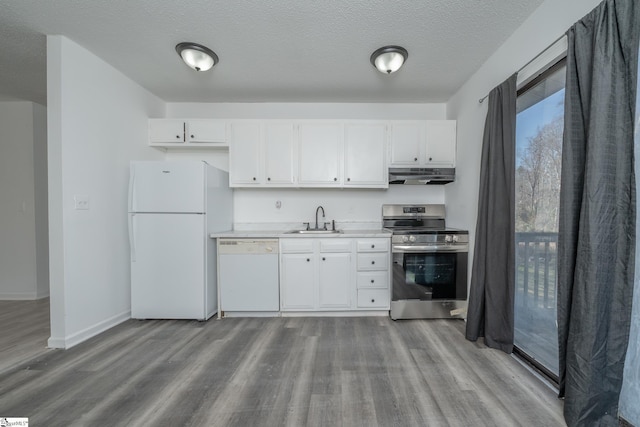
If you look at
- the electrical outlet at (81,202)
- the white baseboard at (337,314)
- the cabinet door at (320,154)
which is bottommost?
the white baseboard at (337,314)

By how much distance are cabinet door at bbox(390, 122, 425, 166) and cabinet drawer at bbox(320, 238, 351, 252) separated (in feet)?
3.75

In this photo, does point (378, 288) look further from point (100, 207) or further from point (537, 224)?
point (100, 207)

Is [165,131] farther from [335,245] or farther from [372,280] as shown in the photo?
[372,280]

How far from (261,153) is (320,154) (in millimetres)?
714

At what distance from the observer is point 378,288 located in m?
2.69

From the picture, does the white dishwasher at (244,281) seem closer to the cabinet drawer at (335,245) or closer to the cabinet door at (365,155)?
the cabinet drawer at (335,245)

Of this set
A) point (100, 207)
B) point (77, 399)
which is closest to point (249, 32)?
point (100, 207)

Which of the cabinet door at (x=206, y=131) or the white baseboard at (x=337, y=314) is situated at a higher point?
the cabinet door at (x=206, y=131)

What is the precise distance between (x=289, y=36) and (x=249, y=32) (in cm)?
32

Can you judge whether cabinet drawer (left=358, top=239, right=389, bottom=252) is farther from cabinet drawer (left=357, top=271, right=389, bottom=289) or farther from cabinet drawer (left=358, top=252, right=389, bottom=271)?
cabinet drawer (left=357, top=271, right=389, bottom=289)

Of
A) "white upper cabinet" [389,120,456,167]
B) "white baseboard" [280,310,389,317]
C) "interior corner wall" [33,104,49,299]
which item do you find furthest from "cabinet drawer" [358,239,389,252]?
"interior corner wall" [33,104,49,299]

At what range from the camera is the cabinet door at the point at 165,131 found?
2969mm

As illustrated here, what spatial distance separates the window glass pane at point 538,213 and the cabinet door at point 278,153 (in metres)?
2.21

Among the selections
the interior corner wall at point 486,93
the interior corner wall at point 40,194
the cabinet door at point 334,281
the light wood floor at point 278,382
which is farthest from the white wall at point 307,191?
the interior corner wall at point 40,194
